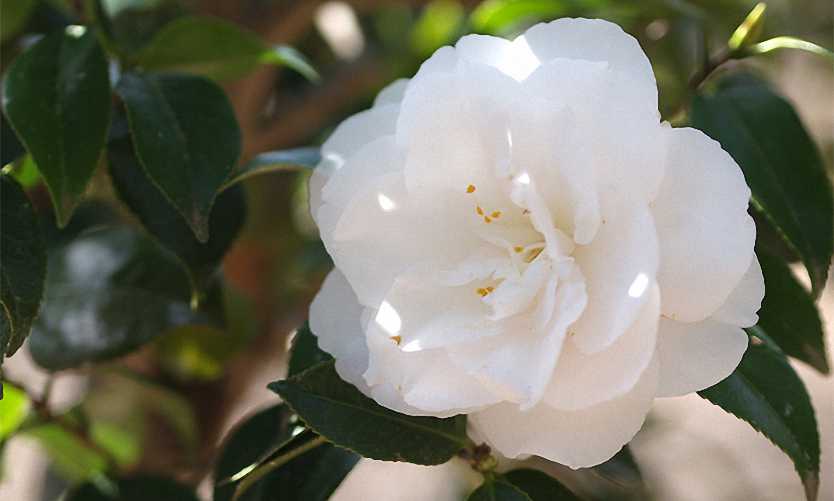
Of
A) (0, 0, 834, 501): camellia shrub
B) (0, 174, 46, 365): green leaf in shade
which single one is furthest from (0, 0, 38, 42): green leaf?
(0, 174, 46, 365): green leaf in shade

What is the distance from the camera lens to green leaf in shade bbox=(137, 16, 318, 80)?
67 cm

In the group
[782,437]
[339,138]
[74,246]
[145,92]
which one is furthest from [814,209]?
[74,246]

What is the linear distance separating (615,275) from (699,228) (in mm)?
41

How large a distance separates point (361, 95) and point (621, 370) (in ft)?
2.73

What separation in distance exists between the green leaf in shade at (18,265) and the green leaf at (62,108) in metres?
0.02

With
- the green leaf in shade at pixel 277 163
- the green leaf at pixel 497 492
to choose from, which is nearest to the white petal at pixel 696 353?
the green leaf at pixel 497 492

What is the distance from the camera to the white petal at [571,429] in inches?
17.4

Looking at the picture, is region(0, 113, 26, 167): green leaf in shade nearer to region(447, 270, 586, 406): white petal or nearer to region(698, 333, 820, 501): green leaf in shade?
region(447, 270, 586, 406): white petal

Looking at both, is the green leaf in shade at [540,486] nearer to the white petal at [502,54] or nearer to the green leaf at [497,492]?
the green leaf at [497,492]

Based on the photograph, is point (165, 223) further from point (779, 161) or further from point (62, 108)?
point (779, 161)

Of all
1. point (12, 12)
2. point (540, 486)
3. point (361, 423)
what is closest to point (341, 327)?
point (361, 423)

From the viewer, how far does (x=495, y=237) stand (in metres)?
0.48

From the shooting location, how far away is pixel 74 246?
0.77m

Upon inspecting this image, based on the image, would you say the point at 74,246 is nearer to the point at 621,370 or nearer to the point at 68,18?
the point at 68,18
